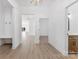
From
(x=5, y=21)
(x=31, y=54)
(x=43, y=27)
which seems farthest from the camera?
(x=43, y=27)

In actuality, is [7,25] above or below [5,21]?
below

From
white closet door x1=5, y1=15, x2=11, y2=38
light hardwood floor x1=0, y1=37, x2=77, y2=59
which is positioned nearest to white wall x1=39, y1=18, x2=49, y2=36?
white closet door x1=5, y1=15, x2=11, y2=38

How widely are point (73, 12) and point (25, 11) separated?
3822 mm

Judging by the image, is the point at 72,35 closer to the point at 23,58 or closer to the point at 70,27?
the point at 70,27

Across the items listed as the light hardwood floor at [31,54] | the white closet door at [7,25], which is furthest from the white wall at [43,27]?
the light hardwood floor at [31,54]

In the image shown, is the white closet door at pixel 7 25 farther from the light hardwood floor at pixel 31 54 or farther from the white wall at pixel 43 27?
the white wall at pixel 43 27

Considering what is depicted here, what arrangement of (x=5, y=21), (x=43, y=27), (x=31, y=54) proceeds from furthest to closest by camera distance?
(x=43, y=27)
(x=5, y=21)
(x=31, y=54)

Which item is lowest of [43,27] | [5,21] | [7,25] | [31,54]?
[31,54]

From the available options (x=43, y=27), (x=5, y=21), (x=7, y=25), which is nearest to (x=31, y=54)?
(x=7, y=25)

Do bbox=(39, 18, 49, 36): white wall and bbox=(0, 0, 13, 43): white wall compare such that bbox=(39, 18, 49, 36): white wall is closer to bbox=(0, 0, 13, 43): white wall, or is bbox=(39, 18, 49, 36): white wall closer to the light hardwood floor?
bbox=(0, 0, 13, 43): white wall

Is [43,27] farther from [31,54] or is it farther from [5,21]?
[31,54]

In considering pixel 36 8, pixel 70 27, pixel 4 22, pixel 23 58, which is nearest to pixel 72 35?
pixel 70 27

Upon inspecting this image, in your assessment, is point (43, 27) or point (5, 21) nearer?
point (5, 21)

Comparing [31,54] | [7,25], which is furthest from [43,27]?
[31,54]
